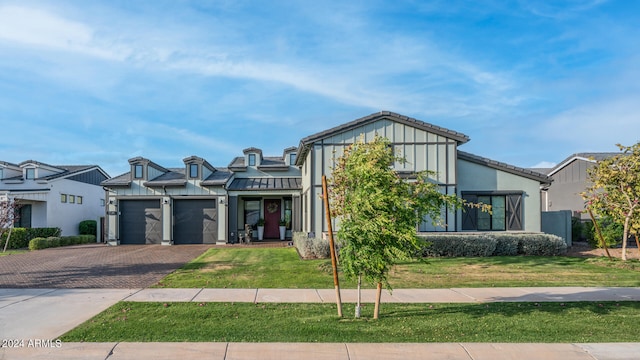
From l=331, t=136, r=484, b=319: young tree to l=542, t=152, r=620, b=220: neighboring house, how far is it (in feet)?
76.5

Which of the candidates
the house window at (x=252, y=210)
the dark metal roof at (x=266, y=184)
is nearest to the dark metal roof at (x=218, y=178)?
the dark metal roof at (x=266, y=184)

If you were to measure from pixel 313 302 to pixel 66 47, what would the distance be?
10.9 meters

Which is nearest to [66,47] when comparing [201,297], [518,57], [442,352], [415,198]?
[201,297]

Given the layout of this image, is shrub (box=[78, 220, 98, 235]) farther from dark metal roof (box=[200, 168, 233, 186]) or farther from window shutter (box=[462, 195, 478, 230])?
window shutter (box=[462, 195, 478, 230])

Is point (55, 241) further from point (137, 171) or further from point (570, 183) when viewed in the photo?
point (570, 183)

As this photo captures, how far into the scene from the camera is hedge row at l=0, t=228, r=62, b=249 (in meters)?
21.3

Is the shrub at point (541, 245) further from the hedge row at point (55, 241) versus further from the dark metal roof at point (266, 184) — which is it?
the hedge row at point (55, 241)

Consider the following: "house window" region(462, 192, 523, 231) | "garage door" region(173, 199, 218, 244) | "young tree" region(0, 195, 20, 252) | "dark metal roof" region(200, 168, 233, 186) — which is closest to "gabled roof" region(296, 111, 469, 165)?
"house window" region(462, 192, 523, 231)

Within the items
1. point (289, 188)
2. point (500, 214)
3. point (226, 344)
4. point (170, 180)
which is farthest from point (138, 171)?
point (226, 344)

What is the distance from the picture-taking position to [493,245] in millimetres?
15062

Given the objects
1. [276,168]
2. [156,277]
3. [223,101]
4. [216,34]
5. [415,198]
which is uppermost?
[216,34]

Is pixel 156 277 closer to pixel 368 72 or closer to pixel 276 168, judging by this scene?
pixel 368 72

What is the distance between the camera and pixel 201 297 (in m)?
8.32

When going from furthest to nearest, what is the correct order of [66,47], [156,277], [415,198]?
1. [66,47]
2. [156,277]
3. [415,198]
